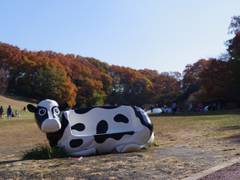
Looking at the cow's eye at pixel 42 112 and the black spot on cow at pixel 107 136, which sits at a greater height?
the cow's eye at pixel 42 112

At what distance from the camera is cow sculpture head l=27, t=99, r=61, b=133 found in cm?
1489

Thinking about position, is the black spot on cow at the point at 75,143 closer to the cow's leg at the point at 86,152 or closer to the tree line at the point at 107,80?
the cow's leg at the point at 86,152

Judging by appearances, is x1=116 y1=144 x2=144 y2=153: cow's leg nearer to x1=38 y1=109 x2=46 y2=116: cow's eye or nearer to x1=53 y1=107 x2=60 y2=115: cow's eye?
x1=53 y1=107 x2=60 y2=115: cow's eye

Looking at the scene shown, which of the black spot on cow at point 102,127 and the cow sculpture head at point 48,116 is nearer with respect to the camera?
the cow sculpture head at point 48,116

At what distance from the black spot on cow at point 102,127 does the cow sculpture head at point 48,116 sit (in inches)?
49.6

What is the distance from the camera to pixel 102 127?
1597 centimetres

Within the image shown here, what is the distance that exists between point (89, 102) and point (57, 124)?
11523 centimetres

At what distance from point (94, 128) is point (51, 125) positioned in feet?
5.07

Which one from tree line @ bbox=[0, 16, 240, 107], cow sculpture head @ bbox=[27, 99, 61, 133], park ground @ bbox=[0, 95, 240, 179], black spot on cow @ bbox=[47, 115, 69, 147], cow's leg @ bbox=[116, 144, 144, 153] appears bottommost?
park ground @ bbox=[0, 95, 240, 179]

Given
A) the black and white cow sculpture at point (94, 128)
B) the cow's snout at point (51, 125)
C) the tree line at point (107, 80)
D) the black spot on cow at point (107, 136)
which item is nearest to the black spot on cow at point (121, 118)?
the black and white cow sculpture at point (94, 128)

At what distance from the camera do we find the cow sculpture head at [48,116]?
14.9 m

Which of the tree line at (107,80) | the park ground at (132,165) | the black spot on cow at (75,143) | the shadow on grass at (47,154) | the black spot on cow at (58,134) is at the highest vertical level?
the tree line at (107,80)

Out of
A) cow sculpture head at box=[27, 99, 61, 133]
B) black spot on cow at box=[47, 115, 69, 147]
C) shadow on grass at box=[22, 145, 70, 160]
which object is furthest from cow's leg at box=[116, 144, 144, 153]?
cow sculpture head at box=[27, 99, 61, 133]

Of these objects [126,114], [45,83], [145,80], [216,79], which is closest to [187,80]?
[145,80]
